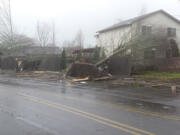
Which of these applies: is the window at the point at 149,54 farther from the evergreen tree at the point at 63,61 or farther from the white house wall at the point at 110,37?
the evergreen tree at the point at 63,61

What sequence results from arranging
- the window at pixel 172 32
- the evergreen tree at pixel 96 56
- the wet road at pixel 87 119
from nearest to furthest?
the wet road at pixel 87 119, the evergreen tree at pixel 96 56, the window at pixel 172 32

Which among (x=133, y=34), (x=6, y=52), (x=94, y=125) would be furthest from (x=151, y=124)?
(x=6, y=52)

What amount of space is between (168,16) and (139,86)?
63.2 feet

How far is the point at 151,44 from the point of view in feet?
61.3

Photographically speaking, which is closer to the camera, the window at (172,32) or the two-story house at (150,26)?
the two-story house at (150,26)

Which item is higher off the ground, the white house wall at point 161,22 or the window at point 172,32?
the white house wall at point 161,22

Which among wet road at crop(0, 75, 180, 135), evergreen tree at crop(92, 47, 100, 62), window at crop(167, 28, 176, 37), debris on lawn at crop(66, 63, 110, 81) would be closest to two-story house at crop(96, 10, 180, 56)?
window at crop(167, 28, 176, 37)

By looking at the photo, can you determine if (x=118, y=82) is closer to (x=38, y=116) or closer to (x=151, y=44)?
(x=151, y=44)

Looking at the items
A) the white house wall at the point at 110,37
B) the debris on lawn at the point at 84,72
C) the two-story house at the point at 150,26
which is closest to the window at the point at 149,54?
the debris on lawn at the point at 84,72

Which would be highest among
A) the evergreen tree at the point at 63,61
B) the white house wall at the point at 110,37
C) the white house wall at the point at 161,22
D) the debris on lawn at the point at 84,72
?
the white house wall at the point at 161,22

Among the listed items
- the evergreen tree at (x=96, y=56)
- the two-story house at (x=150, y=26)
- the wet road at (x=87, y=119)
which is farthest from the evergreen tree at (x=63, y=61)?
the wet road at (x=87, y=119)

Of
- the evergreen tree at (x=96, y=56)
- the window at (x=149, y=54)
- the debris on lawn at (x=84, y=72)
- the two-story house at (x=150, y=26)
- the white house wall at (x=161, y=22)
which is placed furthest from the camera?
the white house wall at (x=161, y=22)

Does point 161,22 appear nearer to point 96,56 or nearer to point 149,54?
point 149,54

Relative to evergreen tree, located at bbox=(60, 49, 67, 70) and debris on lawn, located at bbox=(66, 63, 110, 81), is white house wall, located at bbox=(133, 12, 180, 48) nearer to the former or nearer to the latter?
evergreen tree, located at bbox=(60, 49, 67, 70)
